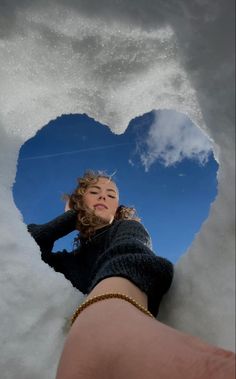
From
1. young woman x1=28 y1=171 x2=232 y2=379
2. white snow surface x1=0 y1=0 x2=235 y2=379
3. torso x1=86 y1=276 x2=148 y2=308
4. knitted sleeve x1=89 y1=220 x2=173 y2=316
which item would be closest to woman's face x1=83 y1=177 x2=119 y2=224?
young woman x1=28 y1=171 x2=232 y2=379

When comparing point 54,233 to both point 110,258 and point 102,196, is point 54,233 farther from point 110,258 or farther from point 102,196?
point 110,258

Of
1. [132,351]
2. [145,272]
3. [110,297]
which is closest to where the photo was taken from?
[132,351]

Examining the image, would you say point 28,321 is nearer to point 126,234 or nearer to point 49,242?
point 126,234

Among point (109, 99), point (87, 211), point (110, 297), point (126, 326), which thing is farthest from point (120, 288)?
point (87, 211)

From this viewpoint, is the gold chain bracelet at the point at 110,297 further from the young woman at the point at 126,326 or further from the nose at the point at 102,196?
the nose at the point at 102,196

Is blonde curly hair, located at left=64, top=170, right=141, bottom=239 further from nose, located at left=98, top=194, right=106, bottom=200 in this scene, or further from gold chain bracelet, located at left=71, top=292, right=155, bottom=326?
gold chain bracelet, located at left=71, top=292, right=155, bottom=326

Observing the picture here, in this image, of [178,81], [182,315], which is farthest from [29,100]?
[182,315]

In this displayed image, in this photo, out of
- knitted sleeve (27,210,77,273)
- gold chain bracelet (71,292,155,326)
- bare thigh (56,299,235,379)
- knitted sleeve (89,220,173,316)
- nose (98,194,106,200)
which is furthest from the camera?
nose (98,194,106,200)
